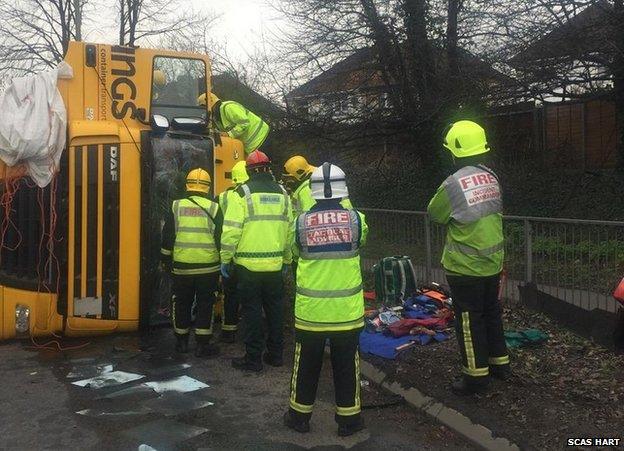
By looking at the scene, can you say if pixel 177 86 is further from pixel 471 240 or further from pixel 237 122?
pixel 471 240

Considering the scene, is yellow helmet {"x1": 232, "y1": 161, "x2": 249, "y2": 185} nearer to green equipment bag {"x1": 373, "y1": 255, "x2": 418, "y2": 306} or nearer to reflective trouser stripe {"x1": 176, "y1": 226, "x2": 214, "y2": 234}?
reflective trouser stripe {"x1": 176, "y1": 226, "x2": 214, "y2": 234}

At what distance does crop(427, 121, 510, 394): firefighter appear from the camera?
4641mm

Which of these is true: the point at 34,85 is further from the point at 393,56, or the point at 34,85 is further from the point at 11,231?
the point at 393,56

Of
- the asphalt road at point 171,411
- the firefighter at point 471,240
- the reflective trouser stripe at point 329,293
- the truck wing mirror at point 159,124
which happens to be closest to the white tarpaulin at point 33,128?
the truck wing mirror at point 159,124

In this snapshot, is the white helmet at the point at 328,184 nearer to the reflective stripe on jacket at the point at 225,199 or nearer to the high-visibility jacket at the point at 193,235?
the reflective stripe on jacket at the point at 225,199

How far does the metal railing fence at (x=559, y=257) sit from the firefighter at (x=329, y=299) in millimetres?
3177

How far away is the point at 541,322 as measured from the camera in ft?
21.6

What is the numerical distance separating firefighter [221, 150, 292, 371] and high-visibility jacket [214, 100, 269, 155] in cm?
156

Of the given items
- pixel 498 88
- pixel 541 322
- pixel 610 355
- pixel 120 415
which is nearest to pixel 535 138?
pixel 498 88

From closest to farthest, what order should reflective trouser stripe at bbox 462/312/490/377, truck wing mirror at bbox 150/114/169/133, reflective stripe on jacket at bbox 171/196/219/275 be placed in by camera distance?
reflective trouser stripe at bbox 462/312/490/377 → reflective stripe on jacket at bbox 171/196/219/275 → truck wing mirror at bbox 150/114/169/133

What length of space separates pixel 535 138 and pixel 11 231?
11895 mm

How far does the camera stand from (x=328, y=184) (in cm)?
426

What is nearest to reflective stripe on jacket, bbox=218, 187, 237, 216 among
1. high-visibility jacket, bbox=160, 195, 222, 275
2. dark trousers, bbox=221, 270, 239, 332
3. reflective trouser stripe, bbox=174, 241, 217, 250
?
high-visibility jacket, bbox=160, 195, 222, 275

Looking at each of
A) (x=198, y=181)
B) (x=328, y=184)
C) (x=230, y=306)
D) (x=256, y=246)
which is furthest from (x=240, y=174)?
(x=328, y=184)
